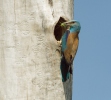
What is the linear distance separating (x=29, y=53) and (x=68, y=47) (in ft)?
0.65

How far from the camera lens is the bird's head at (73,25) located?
3.56m

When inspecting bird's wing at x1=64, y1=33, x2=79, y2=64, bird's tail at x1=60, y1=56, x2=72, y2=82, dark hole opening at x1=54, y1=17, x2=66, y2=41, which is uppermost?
dark hole opening at x1=54, y1=17, x2=66, y2=41

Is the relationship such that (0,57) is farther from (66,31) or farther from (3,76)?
(66,31)

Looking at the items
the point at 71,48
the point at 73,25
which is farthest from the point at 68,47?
the point at 73,25

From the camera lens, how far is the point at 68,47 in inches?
138

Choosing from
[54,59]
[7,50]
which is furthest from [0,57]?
[54,59]

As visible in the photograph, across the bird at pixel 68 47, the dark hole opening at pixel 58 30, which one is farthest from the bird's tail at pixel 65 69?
the dark hole opening at pixel 58 30

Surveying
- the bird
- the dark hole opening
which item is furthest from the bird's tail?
the dark hole opening

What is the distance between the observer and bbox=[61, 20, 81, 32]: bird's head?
140 inches

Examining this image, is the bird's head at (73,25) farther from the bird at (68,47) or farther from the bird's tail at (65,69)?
the bird's tail at (65,69)

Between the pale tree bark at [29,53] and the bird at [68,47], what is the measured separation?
0.03m

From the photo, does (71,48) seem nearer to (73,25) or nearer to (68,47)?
(68,47)

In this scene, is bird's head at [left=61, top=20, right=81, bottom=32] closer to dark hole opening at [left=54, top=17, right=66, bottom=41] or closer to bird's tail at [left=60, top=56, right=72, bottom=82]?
dark hole opening at [left=54, top=17, right=66, bottom=41]

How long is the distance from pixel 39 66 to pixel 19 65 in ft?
0.33
